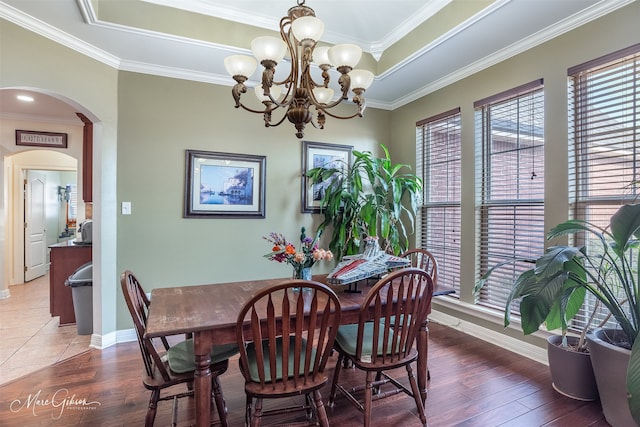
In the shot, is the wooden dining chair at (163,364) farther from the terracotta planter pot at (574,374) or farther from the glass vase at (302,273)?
the terracotta planter pot at (574,374)

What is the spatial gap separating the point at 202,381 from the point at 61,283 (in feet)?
→ 9.97

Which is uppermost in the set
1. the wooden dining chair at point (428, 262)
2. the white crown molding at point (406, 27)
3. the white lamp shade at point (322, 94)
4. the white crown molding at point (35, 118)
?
the white crown molding at point (406, 27)

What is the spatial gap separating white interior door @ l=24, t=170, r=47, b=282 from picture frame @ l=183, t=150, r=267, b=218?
4.26 metres

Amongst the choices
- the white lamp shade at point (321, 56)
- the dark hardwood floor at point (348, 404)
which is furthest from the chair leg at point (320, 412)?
the white lamp shade at point (321, 56)

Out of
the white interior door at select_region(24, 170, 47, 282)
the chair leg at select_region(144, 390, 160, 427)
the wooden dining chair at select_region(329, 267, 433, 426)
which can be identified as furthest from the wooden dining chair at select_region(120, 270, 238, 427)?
the white interior door at select_region(24, 170, 47, 282)

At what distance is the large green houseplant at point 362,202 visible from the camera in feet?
11.4

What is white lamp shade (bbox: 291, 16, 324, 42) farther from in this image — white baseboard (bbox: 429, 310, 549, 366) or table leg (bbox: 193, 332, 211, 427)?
white baseboard (bbox: 429, 310, 549, 366)

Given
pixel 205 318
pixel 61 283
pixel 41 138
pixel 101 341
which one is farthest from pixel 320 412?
pixel 41 138

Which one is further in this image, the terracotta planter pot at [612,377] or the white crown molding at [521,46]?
the white crown molding at [521,46]

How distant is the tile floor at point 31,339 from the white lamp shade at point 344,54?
10.4 feet

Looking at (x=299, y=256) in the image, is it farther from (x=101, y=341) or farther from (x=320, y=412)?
(x=101, y=341)

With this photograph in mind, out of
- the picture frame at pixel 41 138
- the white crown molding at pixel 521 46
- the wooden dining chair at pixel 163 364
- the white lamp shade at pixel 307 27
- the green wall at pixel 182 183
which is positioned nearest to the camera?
the wooden dining chair at pixel 163 364

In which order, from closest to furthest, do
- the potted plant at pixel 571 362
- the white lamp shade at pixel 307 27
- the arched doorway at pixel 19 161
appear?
the white lamp shade at pixel 307 27, the potted plant at pixel 571 362, the arched doorway at pixel 19 161

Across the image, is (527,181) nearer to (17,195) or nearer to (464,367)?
(464,367)
